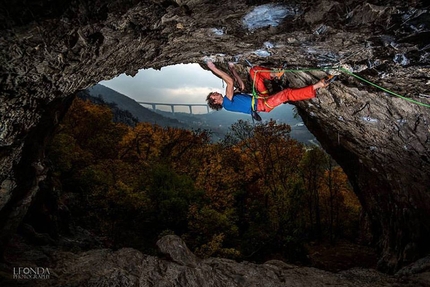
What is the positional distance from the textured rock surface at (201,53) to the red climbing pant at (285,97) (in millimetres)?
865

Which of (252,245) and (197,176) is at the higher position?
(197,176)

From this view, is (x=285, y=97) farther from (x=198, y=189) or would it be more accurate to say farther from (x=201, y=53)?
(x=198, y=189)

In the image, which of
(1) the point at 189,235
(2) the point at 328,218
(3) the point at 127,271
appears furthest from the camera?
(2) the point at 328,218

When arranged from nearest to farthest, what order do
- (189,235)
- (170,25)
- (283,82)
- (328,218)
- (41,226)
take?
(170,25) < (283,82) < (41,226) < (189,235) < (328,218)

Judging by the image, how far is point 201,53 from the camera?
6426 millimetres

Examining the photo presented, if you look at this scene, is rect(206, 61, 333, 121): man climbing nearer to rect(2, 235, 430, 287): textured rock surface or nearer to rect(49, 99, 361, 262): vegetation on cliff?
rect(2, 235, 430, 287): textured rock surface

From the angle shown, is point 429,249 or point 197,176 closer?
point 429,249

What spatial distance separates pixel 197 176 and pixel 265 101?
19316mm

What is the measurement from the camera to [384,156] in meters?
8.98

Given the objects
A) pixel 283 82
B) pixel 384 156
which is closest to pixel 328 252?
pixel 384 156

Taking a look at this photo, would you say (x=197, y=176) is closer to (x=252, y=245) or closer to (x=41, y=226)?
(x=252, y=245)

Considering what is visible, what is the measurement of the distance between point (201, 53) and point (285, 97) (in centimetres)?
247

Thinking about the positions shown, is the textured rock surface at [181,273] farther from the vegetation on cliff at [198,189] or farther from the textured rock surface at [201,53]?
the vegetation on cliff at [198,189]

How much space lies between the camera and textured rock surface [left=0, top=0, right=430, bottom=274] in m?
3.42
